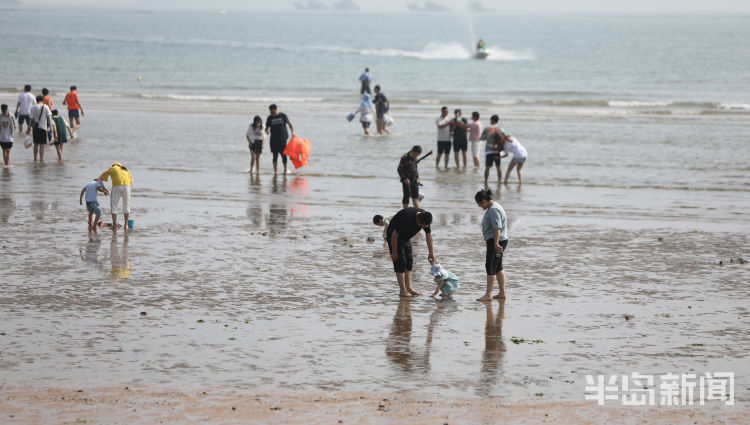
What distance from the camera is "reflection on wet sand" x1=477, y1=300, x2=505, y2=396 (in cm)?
930

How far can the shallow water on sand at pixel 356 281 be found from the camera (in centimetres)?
978

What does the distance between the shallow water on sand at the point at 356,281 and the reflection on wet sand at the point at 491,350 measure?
3cm

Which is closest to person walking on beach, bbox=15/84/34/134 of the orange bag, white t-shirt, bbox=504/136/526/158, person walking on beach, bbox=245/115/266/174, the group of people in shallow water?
the group of people in shallow water

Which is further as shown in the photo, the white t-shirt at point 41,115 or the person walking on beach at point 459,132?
the person walking on beach at point 459,132

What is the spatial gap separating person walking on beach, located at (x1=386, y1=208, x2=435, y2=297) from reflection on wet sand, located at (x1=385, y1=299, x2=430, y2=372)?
622 mm

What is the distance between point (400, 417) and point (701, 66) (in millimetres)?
94010

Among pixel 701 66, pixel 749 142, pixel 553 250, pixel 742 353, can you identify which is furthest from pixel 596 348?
pixel 701 66

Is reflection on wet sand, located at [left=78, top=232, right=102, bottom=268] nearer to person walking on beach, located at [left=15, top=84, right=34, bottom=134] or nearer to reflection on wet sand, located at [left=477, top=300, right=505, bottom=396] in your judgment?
reflection on wet sand, located at [left=477, top=300, right=505, bottom=396]

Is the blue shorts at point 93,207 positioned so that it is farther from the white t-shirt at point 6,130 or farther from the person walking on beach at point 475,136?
the person walking on beach at point 475,136

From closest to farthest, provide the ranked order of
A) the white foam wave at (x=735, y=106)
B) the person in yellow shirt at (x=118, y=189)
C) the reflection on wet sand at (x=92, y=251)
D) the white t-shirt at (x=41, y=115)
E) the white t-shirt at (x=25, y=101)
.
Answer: the reflection on wet sand at (x=92, y=251) → the person in yellow shirt at (x=118, y=189) → the white t-shirt at (x=41, y=115) → the white t-shirt at (x=25, y=101) → the white foam wave at (x=735, y=106)

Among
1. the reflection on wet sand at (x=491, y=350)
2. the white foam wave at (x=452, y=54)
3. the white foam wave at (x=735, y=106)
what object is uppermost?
the white foam wave at (x=452, y=54)

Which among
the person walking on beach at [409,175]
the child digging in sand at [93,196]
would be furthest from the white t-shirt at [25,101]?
the person walking on beach at [409,175]

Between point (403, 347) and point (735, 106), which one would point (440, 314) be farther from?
point (735, 106)

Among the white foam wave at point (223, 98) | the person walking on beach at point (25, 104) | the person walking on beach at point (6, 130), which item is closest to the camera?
the person walking on beach at point (6, 130)
